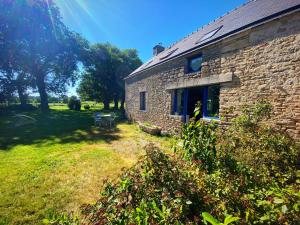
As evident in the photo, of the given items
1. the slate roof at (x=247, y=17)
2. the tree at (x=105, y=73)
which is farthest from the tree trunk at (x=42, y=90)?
the slate roof at (x=247, y=17)

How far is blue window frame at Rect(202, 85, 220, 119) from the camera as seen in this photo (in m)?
7.16

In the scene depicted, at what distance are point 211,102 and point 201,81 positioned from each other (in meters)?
0.98

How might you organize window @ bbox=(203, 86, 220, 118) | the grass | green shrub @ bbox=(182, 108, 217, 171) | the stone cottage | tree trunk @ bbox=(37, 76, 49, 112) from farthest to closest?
tree trunk @ bbox=(37, 76, 49, 112) → window @ bbox=(203, 86, 220, 118) → the stone cottage → the grass → green shrub @ bbox=(182, 108, 217, 171)

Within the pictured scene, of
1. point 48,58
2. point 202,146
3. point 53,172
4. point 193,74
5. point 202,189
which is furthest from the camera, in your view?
point 48,58

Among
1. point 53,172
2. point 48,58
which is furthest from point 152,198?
point 48,58

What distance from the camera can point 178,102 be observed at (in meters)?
9.45

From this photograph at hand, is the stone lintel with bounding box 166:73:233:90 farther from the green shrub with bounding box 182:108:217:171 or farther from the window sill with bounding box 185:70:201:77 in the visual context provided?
the green shrub with bounding box 182:108:217:171

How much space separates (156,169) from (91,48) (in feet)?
95.2

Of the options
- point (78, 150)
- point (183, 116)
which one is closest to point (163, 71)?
point (183, 116)

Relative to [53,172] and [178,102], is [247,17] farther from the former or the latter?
[53,172]

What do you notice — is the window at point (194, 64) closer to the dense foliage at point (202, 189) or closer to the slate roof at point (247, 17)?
the slate roof at point (247, 17)

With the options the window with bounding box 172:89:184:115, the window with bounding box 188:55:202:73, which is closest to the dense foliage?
the window with bounding box 188:55:202:73

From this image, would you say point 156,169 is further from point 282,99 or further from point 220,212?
point 282,99

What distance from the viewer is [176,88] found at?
9141mm
